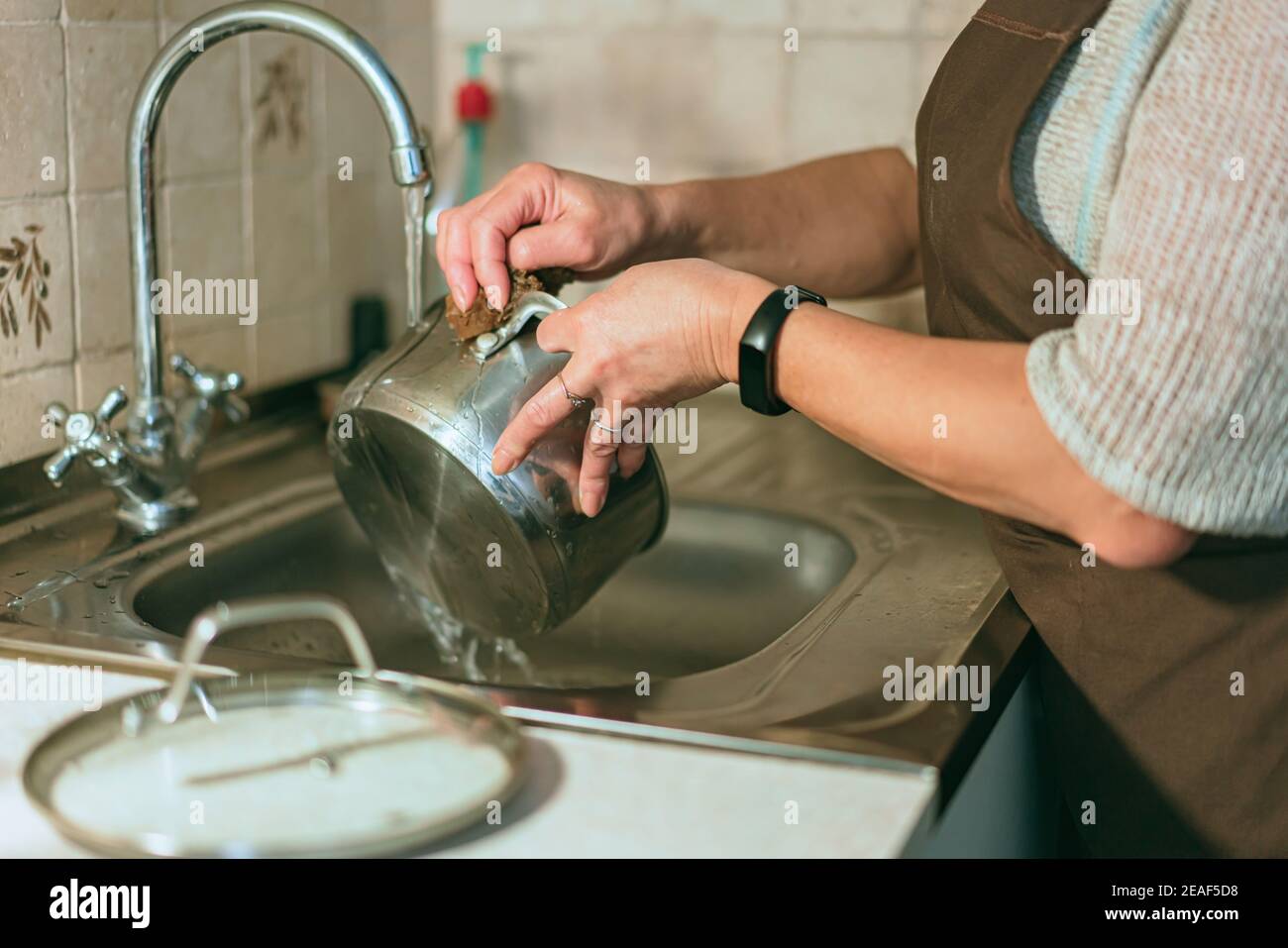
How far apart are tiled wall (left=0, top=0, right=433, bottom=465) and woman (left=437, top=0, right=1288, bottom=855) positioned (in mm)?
337

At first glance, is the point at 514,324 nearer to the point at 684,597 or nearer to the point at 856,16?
the point at 684,597

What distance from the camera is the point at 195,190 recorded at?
1259 mm

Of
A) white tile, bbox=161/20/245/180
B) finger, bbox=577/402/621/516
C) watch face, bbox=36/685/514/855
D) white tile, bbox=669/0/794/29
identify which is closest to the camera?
watch face, bbox=36/685/514/855

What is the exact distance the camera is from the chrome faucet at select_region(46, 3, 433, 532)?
96 centimetres

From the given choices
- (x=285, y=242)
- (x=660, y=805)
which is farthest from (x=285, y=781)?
(x=285, y=242)

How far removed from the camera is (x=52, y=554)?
1.01 meters

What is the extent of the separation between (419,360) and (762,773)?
0.37 metres

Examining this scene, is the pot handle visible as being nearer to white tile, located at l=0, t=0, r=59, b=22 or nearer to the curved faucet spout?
the curved faucet spout

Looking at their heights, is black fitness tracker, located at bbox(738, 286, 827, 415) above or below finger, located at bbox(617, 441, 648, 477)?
above

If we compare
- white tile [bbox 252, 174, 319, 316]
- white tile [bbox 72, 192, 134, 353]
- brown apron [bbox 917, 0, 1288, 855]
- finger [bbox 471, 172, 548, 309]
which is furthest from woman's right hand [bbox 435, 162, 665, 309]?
white tile [bbox 252, 174, 319, 316]

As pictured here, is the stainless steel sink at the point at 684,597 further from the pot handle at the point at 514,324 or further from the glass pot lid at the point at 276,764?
the pot handle at the point at 514,324

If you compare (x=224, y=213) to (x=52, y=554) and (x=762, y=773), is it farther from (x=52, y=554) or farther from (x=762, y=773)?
(x=762, y=773)

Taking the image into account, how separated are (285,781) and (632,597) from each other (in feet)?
2.01

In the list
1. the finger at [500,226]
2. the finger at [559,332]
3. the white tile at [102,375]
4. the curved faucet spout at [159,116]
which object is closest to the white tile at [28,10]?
the curved faucet spout at [159,116]
